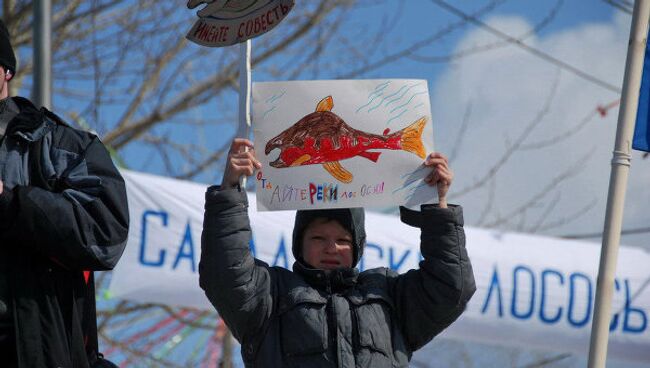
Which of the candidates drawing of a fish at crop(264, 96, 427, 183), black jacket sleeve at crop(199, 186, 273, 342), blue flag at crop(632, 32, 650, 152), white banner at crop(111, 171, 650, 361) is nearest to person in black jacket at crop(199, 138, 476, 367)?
black jacket sleeve at crop(199, 186, 273, 342)

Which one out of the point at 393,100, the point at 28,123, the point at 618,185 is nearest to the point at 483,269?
the point at 618,185

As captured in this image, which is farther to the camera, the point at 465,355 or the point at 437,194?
the point at 465,355

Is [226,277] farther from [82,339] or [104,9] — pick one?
[104,9]

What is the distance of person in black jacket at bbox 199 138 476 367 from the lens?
3557mm

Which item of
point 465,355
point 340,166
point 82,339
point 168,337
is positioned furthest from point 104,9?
point 82,339

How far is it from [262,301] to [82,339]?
637 millimetres

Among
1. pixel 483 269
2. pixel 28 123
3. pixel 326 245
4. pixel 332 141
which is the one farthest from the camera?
pixel 483 269

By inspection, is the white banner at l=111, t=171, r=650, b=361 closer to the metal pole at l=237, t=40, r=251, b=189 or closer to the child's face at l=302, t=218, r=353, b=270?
the metal pole at l=237, t=40, r=251, b=189

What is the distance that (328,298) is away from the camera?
3.67 m

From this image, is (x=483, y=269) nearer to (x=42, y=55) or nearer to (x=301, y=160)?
(x=42, y=55)

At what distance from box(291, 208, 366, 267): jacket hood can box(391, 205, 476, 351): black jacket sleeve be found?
184 mm

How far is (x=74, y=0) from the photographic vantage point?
10055 mm

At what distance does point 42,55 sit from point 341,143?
268 centimetres

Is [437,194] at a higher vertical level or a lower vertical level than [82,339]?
higher
